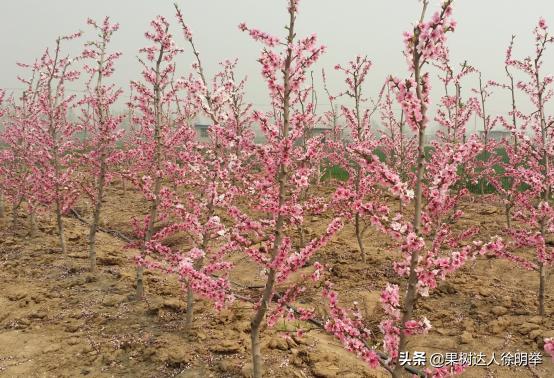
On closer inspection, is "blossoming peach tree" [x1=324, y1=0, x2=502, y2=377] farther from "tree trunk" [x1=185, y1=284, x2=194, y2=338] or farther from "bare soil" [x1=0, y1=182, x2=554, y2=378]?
"tree trunk" [x1=185, y1=284, x2=194, y2=338]

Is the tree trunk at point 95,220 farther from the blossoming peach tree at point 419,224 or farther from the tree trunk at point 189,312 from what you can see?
the blossoming peach tree at point 419,224

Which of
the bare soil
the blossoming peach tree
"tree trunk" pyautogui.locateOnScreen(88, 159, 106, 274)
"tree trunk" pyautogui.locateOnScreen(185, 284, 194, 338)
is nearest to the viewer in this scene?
the blossoming peach tree

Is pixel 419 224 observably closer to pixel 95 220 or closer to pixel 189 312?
pixel 189 312

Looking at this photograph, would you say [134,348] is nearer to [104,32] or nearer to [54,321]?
[54,321]

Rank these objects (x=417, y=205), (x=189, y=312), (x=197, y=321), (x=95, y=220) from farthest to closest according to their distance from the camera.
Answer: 1. (x=95, y=220)
2. (x=197, y=321)
3. (x=189, y=312)
4. (x=417, y=205)

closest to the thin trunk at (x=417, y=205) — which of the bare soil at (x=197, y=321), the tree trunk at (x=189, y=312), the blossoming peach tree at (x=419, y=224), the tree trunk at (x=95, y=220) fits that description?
the blossoming peach tree at (x=419, y=224)

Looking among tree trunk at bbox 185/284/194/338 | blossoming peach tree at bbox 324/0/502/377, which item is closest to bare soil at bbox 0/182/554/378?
tree trunk at bbox 185/284/194/338

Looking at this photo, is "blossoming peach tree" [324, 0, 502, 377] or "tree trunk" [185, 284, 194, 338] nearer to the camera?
"blossoming peach tree" [324, 0, 502, 377]

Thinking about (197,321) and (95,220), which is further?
(95,220)

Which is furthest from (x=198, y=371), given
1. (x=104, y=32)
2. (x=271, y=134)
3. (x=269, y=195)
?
(x=104, y=32)

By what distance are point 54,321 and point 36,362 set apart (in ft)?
4.40

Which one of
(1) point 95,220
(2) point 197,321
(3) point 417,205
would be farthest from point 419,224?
(1) point 95,220

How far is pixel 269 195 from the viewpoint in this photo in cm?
422

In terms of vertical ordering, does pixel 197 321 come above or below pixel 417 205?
below
